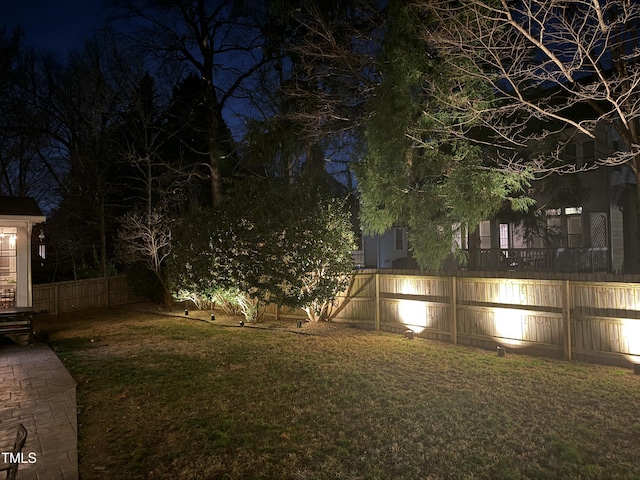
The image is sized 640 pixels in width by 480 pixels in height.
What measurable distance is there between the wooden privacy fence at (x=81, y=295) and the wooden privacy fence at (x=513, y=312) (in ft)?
39.4

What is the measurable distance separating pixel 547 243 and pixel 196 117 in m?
16.5

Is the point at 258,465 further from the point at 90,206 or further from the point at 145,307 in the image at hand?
the point at 90,206

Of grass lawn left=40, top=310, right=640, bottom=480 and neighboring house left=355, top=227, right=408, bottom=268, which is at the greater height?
neighboring house left=355, top=227, right=408, bottom=268

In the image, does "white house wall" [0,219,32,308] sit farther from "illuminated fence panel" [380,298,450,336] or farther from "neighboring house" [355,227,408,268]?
"neighboring house" [355,227,408,268]

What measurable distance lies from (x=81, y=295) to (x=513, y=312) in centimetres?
1659

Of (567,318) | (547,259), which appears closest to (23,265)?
(567,318)

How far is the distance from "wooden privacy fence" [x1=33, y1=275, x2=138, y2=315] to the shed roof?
5.32 metres

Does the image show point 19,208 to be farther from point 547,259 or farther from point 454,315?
point 547,259

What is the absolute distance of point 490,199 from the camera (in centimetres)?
1102

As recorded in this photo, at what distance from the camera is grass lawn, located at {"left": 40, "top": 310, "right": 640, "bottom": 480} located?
15.3ft

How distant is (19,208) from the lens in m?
13.0

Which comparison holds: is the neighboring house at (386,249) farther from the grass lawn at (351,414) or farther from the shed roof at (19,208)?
the shed roof at (19,208)

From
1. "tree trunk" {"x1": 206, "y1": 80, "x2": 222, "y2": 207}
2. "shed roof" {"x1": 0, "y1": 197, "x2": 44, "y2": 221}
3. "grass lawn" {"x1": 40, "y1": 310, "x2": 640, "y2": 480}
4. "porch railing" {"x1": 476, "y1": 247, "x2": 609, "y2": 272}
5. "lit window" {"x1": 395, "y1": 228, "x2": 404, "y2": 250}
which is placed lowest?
"grass lawn" {"x1": 40, "y1": 310, "x2": 640, "y2": 480}

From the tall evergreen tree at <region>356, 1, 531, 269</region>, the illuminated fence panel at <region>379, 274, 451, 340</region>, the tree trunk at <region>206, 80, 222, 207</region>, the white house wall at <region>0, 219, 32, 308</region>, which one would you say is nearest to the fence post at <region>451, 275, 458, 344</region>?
the illuminated fence panel at <region>379, 274, 451, 340</region>
